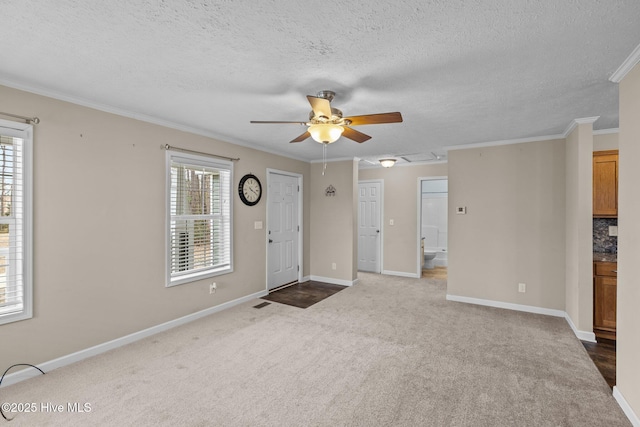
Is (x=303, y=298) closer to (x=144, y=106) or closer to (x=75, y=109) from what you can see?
(x=144, y=106)

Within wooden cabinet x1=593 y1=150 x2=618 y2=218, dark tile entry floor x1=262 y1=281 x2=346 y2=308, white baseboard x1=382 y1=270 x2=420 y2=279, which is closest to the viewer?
wooden cabinet x1=593 y1=150 x2=618 y2=218

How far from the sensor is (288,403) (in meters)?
2.16

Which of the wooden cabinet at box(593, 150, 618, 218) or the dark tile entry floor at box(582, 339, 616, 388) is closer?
the dark tile entry floor at box(582, 339, 616, 388)

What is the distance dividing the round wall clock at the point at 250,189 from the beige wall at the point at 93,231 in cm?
87

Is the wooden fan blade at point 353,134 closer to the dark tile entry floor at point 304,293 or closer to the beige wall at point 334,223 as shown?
the dark tile entry floor at point 304,293

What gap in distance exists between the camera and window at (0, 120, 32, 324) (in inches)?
92.7

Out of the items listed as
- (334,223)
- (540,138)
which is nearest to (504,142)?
(540,138)

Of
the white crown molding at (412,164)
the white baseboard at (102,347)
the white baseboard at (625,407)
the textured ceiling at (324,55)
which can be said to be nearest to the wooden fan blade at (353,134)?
the textured ceiling at (324,55)

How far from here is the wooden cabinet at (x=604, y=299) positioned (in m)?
3.28

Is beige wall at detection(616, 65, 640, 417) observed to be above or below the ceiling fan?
below

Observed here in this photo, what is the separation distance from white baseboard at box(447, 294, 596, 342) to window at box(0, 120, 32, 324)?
500 centimetres

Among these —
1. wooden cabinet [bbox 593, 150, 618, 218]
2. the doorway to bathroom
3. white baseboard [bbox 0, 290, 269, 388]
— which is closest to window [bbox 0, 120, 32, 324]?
white baseboard [bbox 0, 290, 269, 388]

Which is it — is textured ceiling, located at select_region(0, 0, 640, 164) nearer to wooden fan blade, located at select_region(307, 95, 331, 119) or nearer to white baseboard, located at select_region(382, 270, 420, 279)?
wooden fan blade, located at select_region(307, 95, 331, 119)

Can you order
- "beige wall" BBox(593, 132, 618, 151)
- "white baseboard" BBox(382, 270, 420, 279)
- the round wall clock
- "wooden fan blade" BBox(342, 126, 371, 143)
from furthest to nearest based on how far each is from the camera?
1. "white baseboard" BBox(382, 270, 420, 279)
2. the round wall clock
3. "beige wall" BBox(593, 132, 618, 151)
4. "wooden fan blade" BBox(342, 126, 371, 143)
